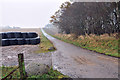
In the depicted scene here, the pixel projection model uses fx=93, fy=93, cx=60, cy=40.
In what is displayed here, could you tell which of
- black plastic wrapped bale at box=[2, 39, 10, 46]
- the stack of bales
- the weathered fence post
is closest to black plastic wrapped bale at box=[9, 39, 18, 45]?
the stack of bales

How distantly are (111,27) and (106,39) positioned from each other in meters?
1.94

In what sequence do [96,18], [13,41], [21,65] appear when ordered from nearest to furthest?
1. [21,65]
2. [96,18]
3. [13,41]

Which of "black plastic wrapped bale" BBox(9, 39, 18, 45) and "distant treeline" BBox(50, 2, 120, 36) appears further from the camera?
"black plastic wrapped bale" BBox(9, 39, 18, 45)

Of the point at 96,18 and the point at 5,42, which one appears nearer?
the point at 96,18

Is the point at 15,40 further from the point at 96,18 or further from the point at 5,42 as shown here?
the point at 96,18

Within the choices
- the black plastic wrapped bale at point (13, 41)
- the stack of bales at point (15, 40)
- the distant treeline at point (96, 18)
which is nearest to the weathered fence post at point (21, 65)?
the distant treeline at point (96, 18)

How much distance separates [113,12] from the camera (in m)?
11.5

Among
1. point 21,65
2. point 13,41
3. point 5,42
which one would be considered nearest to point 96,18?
point 21,65

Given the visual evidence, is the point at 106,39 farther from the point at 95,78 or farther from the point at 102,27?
the point at 95,78

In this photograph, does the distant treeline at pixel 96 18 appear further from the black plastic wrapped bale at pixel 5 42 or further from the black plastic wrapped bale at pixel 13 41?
the black plastic wrapped bale at pixel 5 42

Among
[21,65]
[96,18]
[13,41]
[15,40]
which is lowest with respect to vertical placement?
[21,65]

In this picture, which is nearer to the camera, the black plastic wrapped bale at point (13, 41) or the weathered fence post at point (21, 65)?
the weathered fence post at point (21, 65)

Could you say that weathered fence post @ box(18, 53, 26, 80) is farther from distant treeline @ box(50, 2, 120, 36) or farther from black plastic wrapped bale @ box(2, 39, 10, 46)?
black plastic wrapped bale @ box(2, 39, 10, 46)

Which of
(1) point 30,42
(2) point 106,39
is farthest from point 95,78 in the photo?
(1) point 30,42
